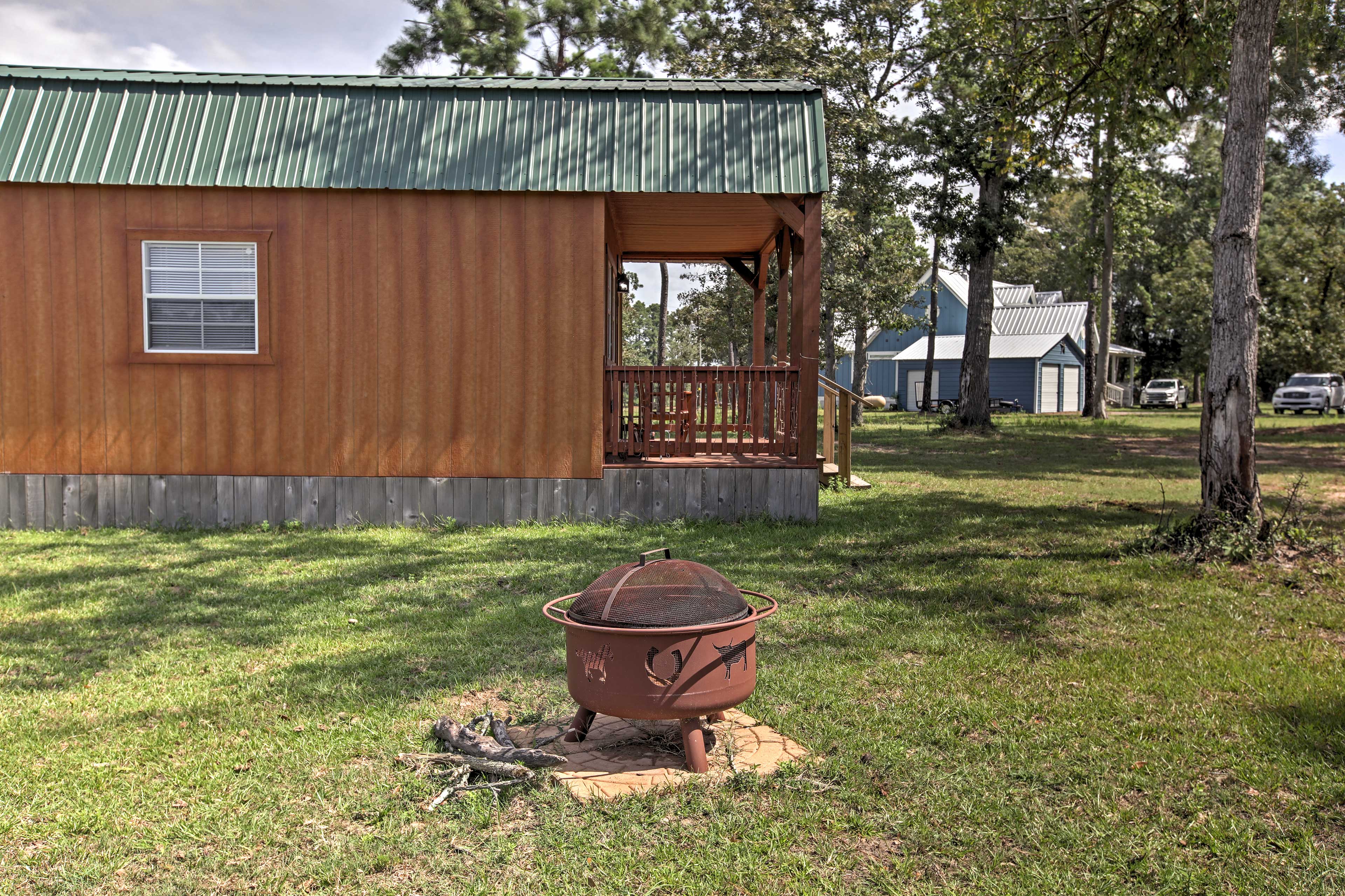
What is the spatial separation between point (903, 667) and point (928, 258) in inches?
1302

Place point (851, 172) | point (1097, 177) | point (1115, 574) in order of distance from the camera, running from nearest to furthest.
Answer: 1. point (1115, 574)
2. point (1097, 177)
3. point (851, 172)

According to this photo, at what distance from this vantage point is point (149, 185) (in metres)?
9.45

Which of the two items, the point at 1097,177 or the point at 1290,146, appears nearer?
the point at 1097,177

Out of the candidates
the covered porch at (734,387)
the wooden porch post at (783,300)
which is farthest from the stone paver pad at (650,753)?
the wooden porch post at (783,300)

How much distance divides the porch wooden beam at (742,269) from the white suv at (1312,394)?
87.1ft

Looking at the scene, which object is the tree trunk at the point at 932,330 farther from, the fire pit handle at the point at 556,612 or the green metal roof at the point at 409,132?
the fire pit handle at the point at 556,612

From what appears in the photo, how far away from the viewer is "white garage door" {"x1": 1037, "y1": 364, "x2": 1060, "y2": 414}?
127 ft

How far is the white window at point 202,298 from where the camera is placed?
31.7 feet

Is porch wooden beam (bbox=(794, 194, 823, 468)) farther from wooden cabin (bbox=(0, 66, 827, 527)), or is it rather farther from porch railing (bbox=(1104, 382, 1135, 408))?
porch railing (bbox=(1104, 382, 1135, 408))

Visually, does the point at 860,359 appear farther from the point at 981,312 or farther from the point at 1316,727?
the point at 1316,727

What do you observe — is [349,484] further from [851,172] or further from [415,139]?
[851,172]

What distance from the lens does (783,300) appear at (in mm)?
12336

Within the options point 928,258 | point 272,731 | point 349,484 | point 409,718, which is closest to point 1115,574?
point 409,718

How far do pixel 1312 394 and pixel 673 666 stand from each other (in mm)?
35627
